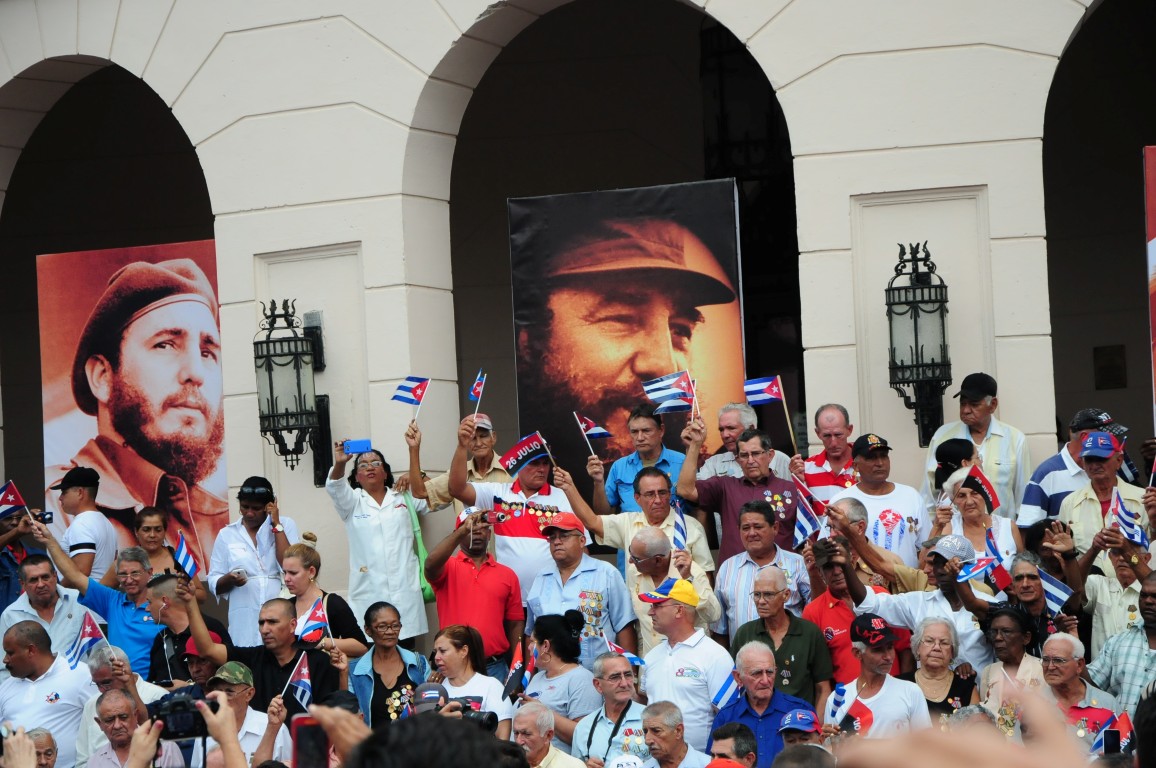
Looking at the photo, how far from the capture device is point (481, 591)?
973cm

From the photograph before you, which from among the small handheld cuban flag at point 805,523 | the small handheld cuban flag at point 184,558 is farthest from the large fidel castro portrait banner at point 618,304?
the small handheld cuban flag at point 184,558

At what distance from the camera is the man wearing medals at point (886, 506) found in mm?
9180

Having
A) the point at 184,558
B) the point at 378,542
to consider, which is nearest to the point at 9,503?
the point at 184,558

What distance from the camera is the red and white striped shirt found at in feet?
31.2

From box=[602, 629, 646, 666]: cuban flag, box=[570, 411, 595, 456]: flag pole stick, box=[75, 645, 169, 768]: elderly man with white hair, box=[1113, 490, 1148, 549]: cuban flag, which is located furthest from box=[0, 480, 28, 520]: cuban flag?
box=[1113, 490, 1148, 549]: cuban flag

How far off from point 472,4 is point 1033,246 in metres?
3.92

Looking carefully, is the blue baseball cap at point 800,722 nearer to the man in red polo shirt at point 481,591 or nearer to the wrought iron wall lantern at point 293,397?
the man in red polo shirt at point 481,591

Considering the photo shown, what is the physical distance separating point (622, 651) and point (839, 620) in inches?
47.9

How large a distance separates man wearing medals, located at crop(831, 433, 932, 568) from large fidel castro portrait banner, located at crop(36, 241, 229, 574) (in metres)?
4.51

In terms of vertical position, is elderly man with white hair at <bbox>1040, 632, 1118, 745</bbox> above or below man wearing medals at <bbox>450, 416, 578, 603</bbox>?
below

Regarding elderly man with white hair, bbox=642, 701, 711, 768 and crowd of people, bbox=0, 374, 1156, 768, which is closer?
elderly man with white hair, bbox=642, 701, 711, 768

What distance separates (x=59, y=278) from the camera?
1180 cm

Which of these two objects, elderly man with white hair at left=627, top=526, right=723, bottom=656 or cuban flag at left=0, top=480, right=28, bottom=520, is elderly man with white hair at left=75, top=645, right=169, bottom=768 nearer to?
cuban flag at left=0, top=480, right=28, bottom=520

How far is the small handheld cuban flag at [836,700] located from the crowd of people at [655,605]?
0.04m
